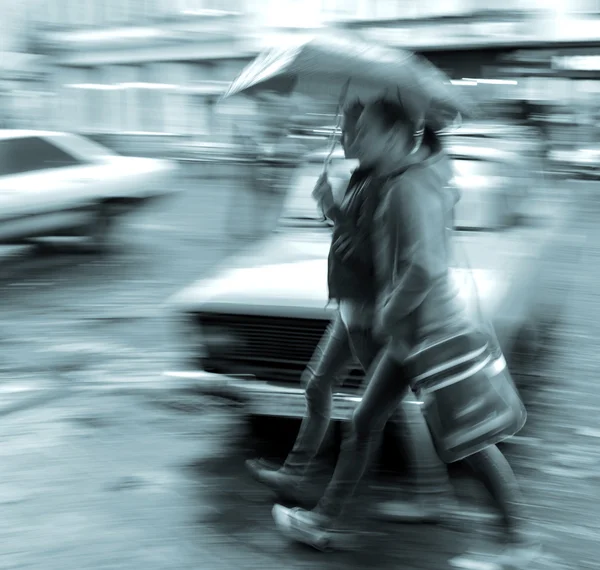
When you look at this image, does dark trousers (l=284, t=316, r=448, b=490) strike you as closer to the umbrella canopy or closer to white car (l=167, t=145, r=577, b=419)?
white car (l=167, t=145, r=577, b=419)

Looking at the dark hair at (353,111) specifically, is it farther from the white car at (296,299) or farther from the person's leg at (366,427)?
the person's leg at (366,427)

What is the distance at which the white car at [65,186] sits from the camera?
10.2 meters

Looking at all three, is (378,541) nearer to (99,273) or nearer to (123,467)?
(123,467)

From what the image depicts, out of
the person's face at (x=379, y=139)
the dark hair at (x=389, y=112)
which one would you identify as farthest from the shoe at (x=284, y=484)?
the dark hair at (x=389, y=112)

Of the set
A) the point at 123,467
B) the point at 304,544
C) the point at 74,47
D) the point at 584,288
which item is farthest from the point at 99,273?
the point at 74,47

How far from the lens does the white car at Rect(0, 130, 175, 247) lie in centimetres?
1019

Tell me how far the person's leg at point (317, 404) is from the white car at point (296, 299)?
0.35 metres

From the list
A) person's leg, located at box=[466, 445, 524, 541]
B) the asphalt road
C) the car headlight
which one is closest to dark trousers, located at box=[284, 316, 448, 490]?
the asphalt road

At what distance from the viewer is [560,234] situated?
6934mm

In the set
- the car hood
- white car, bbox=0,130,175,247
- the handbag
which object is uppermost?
the handbag

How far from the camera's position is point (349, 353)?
3.94m

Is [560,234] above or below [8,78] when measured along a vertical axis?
above

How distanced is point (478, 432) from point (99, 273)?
24.3 ft

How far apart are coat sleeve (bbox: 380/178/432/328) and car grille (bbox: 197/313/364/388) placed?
1.23m
